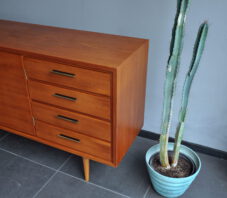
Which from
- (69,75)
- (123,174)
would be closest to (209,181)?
(123,174)

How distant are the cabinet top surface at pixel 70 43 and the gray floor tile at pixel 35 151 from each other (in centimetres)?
74

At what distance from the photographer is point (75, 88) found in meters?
1.37

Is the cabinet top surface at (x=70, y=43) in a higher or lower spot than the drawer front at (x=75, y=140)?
higher

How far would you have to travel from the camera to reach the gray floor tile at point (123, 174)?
1.59m

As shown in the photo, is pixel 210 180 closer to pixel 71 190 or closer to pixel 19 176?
pixel 71 190

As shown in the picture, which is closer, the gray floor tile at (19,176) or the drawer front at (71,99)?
the drawer front at (71,99)

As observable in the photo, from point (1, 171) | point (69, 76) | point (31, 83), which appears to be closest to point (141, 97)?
point (69, 76)

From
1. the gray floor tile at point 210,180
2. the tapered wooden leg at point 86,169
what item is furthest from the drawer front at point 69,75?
the gray floor tile at point 210,180

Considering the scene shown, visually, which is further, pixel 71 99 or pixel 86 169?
pixel 86 169

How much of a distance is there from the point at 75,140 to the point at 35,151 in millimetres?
487

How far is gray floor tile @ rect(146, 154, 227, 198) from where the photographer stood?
1.56m

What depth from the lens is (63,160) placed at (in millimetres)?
1789

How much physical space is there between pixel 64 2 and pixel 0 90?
2.19ft

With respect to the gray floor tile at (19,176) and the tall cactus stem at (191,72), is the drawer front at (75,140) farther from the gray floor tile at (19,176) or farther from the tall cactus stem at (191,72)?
the tall cactus stem at (191,72)
